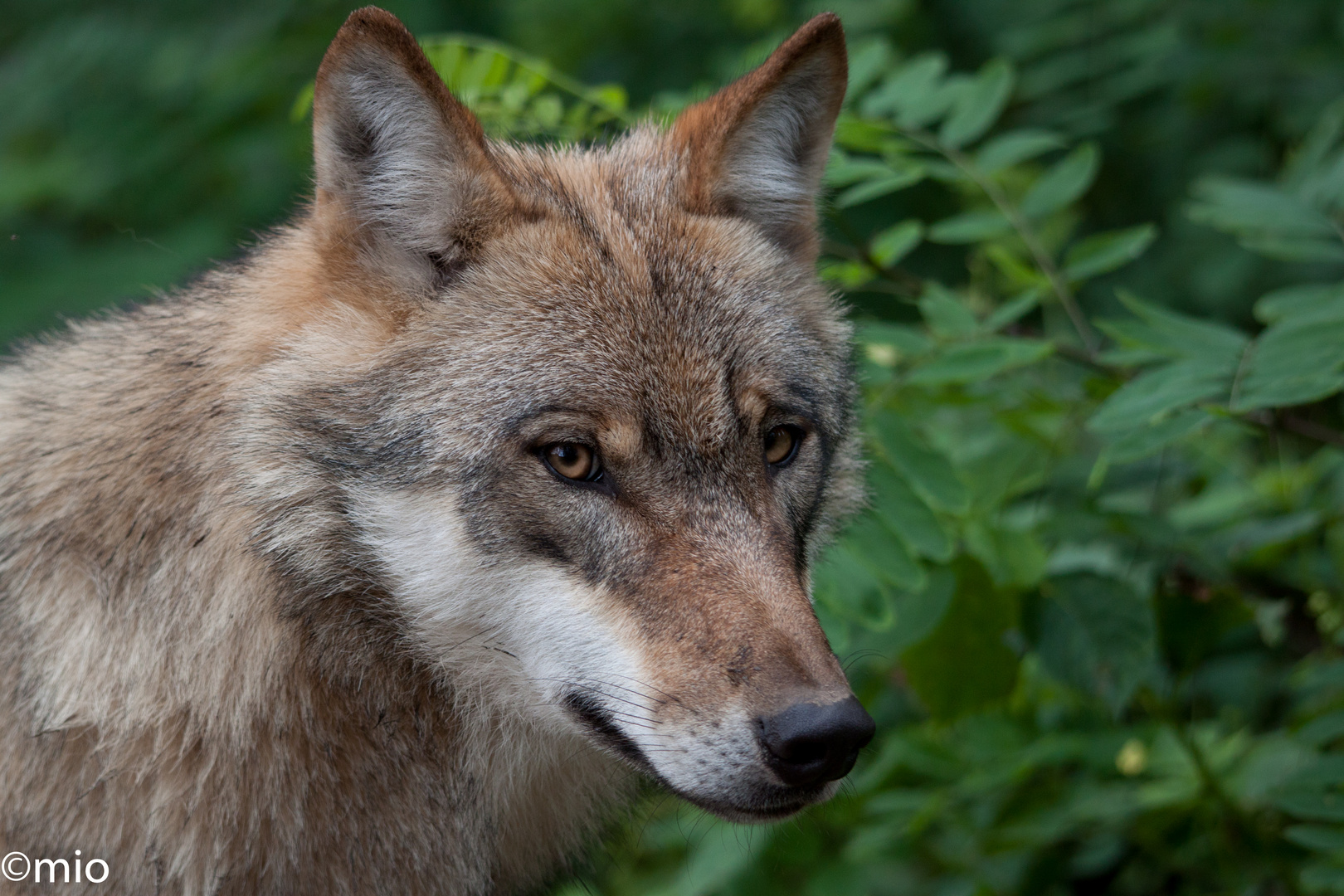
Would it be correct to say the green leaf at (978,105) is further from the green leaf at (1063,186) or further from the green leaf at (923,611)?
the green leaf at (923,611)

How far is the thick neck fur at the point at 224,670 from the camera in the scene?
2883mm

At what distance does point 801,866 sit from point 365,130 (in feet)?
9.62

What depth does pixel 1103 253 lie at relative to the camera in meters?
4.25

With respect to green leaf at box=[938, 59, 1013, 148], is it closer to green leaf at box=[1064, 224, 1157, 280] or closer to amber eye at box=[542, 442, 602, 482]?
green leaf at box=[1064, 224, 1157, 280]

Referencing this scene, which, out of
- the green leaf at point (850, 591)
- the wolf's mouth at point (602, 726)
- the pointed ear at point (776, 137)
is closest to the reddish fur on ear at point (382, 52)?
the pointed ear at point (776, 137)

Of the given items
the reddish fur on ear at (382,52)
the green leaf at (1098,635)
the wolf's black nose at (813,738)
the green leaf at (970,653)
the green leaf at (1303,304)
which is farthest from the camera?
the green leaf at (970,653)

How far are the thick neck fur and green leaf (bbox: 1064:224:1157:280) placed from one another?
2451 millimetres

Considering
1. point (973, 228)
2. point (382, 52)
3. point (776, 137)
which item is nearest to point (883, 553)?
point (776, 137)

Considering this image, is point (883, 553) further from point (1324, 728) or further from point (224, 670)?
point (224, 670)

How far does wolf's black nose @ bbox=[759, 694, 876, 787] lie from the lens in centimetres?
244

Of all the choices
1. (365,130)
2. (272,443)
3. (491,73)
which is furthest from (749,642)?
(491,73)

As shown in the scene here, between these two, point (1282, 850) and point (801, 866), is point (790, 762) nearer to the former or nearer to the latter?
point (801, 866)

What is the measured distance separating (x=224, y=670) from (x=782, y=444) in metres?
1.51

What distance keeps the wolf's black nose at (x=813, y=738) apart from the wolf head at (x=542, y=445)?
49mm
